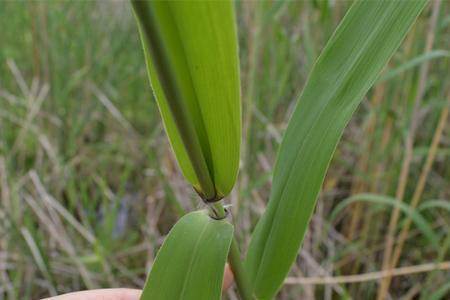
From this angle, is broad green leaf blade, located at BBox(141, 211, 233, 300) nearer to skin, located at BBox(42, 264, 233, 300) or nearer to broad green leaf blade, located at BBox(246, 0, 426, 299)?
broad green leaf blade, located at BBox(246, 0, 426, 299)

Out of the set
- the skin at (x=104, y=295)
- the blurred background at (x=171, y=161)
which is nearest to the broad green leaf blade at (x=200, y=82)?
the skin at (x=104, y=295)

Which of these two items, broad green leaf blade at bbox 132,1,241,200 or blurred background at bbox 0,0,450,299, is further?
blurred background at bbox 0,0,450,299

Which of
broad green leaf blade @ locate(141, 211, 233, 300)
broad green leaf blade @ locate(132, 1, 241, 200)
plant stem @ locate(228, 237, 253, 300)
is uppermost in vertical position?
broad green leaf blade @ locate(132, 1, 241, 200)

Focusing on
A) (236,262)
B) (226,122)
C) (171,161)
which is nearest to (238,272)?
(236,262)

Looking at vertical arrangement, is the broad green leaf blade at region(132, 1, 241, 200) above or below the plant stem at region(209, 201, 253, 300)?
above

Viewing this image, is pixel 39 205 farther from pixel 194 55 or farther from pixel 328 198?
Answer: pixel 194 55

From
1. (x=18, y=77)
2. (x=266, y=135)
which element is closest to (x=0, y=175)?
(x=18, y=77)

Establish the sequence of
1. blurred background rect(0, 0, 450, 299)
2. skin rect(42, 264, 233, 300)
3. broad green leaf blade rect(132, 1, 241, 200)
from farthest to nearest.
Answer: blurred background rect(0, 0, 450, 299) → skin rect(42, 264, 233, 300) → broad green leaf blade rect(132, 1, 241, 200)

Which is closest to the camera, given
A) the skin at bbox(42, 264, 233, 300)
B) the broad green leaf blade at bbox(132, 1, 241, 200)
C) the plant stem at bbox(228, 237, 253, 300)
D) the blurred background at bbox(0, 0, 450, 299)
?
the broad green leaf blade at bbox(132, 1, 241, 200)

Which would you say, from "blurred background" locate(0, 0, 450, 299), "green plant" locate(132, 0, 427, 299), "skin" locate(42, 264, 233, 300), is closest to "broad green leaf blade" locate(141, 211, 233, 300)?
"green plant" locate(132, 0, 427, 299)
